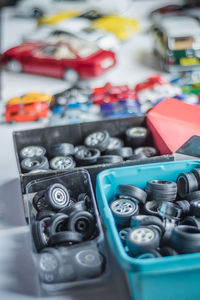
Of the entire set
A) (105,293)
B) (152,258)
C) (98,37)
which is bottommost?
(105,293)

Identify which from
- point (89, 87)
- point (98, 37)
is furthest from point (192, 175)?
point (98, 37)

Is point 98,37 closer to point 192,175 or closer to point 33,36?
point 33,36

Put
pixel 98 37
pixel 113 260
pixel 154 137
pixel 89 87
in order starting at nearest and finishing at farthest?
pixel 113 260
pixel 154 137
pixel 89 87
pixel 98 37

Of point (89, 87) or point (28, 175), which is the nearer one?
point (28, 175)

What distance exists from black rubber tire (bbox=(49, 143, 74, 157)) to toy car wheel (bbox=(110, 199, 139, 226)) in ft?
0.97

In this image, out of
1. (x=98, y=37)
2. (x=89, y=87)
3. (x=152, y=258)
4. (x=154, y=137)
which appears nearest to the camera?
(x=152, y=258)

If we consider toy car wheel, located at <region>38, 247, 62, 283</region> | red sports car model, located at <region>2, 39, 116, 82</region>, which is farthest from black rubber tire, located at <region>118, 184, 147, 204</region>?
red sports car model, located at <region>2, 39, 116, 82</region>

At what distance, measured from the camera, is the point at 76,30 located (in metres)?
2.22

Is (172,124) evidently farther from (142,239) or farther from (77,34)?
(77,34)

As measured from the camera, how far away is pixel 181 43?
1929mm

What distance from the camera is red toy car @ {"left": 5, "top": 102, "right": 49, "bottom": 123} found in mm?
1673

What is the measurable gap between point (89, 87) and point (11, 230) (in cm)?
88

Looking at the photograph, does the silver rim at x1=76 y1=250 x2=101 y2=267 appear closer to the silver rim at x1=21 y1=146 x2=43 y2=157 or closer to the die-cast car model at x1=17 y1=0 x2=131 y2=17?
the silver rim at x1=21 y1=146 x2=43 y2=157

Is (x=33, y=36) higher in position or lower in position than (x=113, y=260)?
higher
